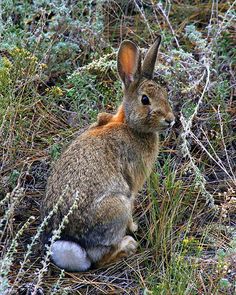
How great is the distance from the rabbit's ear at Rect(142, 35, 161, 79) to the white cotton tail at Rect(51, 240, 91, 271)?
133 centimetres

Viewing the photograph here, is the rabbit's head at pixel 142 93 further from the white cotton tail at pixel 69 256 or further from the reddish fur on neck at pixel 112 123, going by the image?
the white cotton tail at pixel 69 256

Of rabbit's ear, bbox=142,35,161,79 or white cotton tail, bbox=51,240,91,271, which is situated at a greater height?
rabbit's ear, bbox=142,35,161,79

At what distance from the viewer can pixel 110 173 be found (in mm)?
5336

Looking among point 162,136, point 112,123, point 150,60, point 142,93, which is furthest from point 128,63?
point 162,136

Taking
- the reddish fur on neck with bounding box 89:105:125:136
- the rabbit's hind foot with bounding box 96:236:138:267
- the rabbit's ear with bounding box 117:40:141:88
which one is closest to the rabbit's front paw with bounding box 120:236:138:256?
the rabbit's hind foot with bounding box 96:236:138:267

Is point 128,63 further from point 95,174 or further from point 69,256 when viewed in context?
point 69,256

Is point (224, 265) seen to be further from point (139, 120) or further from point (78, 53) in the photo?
point (78, 53)

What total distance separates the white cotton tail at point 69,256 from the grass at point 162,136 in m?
0.07

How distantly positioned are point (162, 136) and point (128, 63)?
98 cm

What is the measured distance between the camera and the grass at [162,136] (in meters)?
5.14

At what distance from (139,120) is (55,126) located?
1.10 metres

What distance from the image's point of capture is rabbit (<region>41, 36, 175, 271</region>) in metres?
5.14

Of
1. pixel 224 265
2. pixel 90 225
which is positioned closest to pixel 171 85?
pixel 90 225

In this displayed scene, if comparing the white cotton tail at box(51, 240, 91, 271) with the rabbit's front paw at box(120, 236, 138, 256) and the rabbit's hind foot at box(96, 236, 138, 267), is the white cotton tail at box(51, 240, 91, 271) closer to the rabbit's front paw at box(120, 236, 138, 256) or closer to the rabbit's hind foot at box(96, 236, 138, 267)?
the rabbit's hind foot at box(96, 236, 138, 267)
